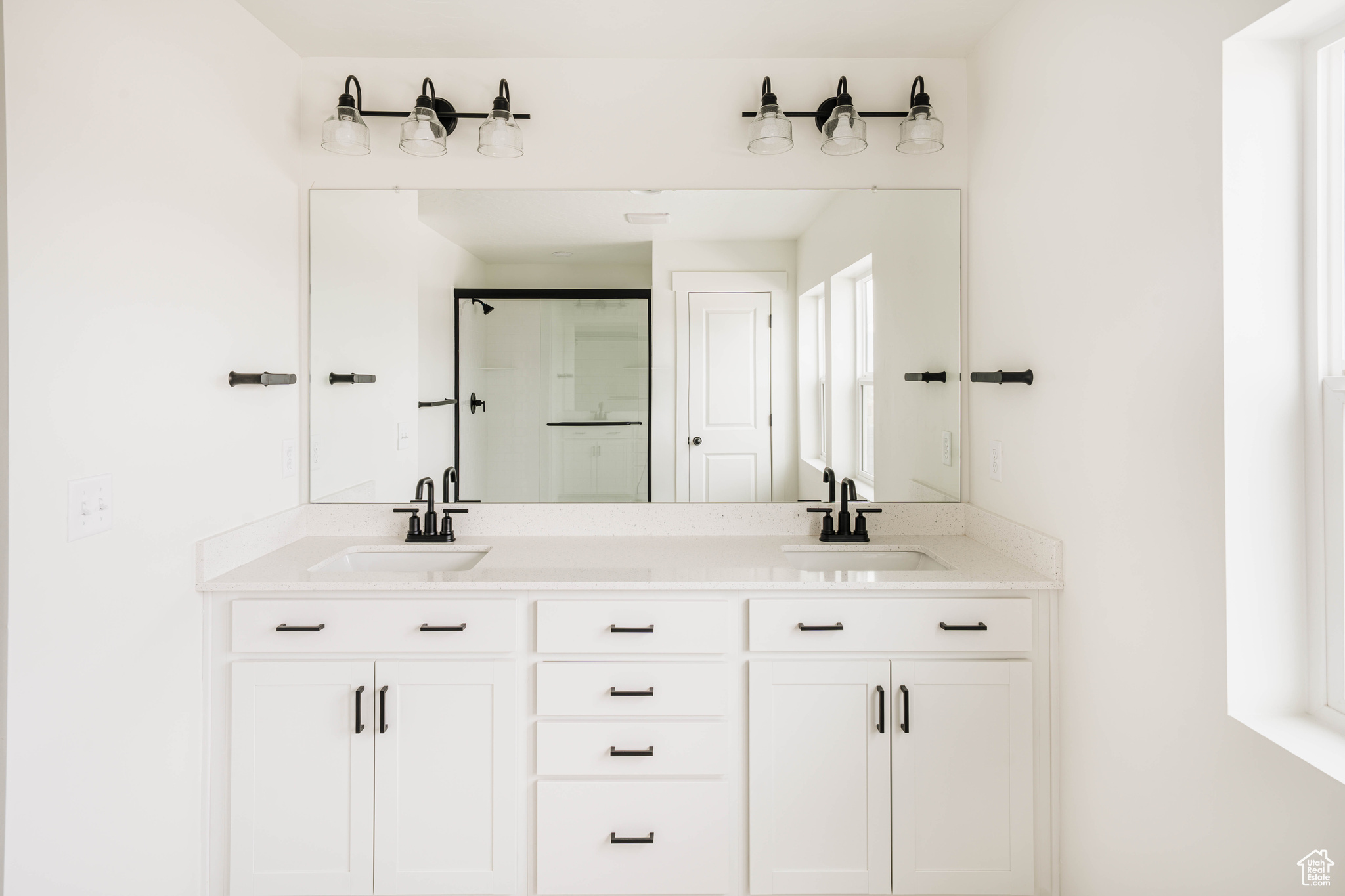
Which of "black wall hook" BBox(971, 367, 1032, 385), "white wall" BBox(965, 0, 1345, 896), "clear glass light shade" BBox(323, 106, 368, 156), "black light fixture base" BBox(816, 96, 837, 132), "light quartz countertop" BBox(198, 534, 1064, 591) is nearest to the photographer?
"white wall" BBox(965, 0, 1345, 896)

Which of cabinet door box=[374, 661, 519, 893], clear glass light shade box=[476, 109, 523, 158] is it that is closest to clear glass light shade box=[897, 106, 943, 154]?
clear glass light shade box=[476, 109, 523, 158]

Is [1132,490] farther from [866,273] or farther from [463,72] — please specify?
[463,72]

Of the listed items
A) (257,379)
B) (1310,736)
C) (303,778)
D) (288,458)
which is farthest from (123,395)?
(1310,736)

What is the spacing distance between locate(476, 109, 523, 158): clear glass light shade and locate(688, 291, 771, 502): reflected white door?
0.70 m

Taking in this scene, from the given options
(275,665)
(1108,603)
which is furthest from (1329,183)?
(275,665)

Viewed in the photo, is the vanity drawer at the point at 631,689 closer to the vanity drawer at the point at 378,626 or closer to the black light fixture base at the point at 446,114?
the vanity drawer at the point at 378,626

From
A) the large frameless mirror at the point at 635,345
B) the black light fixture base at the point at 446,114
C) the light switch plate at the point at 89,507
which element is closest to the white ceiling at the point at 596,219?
the large frameless mirror at the point at 635,345

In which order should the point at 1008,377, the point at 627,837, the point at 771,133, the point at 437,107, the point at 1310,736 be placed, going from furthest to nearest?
the point at 437,107
the point at 771,133
the point at 1008,377
the point at 627,837
the point at 1310,736

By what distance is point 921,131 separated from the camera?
2006mm

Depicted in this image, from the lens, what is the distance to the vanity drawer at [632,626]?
1720 mm

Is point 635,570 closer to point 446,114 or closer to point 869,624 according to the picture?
point 869,624

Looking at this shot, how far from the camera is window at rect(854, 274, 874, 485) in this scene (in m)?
2.29

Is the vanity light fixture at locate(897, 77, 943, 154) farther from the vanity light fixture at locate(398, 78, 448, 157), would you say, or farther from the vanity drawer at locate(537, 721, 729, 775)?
the vanity drawer at locate(537, 721, 729, 775)

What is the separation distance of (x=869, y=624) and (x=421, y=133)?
176 cm
